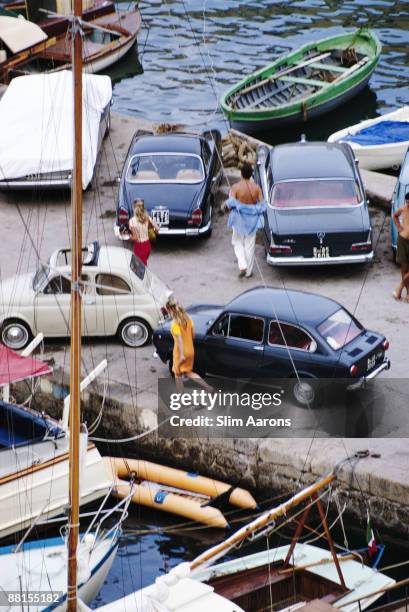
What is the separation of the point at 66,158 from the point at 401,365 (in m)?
8.25

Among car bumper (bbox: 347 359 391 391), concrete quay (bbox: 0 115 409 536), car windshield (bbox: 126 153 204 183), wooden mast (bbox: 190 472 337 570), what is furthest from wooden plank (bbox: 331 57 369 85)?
wooden mast (bbox: 190 472 337 570)

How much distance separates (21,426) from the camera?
687 inches

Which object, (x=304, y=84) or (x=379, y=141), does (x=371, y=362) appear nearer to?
(x=379, y=141)

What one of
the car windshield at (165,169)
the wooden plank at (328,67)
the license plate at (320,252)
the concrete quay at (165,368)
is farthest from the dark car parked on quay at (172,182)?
the wooden plank at (328,67)

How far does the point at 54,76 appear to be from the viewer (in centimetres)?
2845

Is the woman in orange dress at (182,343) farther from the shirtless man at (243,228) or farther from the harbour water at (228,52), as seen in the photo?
the harbour water at (228,52)

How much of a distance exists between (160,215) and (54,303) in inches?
141

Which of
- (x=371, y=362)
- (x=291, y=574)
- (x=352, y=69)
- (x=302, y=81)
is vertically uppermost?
(x=371, y=362)

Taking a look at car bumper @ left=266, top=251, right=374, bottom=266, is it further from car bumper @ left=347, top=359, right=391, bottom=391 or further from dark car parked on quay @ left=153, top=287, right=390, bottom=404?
car bumper @ left=347, top=359, right=391, bottom=391

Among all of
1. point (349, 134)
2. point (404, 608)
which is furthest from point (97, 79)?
point (404, 608)

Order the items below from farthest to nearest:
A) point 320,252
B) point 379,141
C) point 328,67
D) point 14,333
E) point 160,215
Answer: point 328,67 < point 379,141 < point 160,215 < point 320,252 < point 14,333

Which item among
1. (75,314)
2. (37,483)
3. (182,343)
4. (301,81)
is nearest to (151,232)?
(182,343)

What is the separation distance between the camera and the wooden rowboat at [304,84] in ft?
105

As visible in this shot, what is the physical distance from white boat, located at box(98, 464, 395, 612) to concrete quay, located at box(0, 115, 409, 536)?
1185 mm
